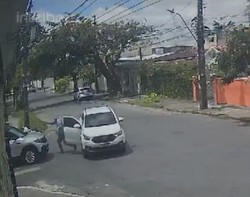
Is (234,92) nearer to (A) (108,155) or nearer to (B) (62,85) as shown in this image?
(A) (108,155)

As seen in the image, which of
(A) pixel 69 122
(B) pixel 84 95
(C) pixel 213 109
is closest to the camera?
(A) pixel 69 122

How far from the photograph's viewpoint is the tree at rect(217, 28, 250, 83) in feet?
87.8

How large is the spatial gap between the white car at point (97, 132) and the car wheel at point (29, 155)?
1.73 m

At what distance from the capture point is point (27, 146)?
20531 millimetres

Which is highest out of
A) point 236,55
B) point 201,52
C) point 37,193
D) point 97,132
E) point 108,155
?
point 201,52

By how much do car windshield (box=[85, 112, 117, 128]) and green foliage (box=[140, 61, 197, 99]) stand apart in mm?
26134

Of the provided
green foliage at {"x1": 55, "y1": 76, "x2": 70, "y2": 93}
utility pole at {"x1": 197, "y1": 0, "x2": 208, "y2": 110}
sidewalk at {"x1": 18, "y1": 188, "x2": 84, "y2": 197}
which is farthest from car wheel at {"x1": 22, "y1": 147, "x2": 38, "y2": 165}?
green foliage at {"x1": 55, "y1": 76, "x2": 70, "y2": 93}

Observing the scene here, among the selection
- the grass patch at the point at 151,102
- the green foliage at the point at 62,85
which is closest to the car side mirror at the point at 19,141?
the grass patch at the point at 151,102

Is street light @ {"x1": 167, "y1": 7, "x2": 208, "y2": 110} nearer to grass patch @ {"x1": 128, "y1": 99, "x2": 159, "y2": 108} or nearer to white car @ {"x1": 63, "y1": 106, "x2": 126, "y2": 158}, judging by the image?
grass patch @ {"x1": 128, "y1": 99, "x2": 159, "y2": 108}

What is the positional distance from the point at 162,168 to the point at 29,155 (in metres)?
5.65

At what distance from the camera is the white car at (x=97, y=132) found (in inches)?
811

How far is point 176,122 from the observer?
31.9 meters

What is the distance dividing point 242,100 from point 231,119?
674cm

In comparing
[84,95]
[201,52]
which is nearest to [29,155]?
[201,52]
